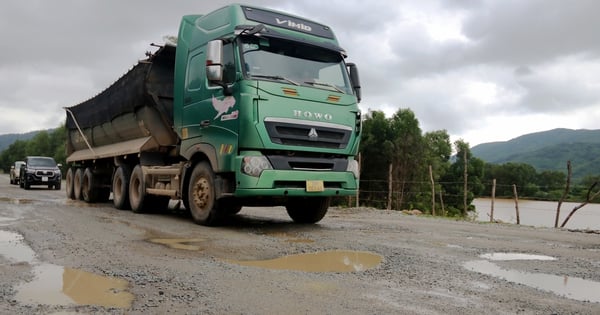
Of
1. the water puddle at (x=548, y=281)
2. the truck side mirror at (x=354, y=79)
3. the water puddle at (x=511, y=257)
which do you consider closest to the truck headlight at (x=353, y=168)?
the truck side mirror at (x=354, y=79)

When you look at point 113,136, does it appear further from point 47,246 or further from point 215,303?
point 215,303

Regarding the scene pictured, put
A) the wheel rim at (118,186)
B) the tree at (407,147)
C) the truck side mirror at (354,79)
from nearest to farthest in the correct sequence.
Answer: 1. the truck side mirror at (354,79)
2. the wheel rim at (118,186)
3. the tree at (407,147)

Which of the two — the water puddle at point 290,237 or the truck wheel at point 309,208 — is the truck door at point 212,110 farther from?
the truck wheel at point 309,208

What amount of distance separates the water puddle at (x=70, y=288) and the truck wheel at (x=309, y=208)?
15.8ft

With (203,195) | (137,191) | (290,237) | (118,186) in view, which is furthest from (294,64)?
(118,186)

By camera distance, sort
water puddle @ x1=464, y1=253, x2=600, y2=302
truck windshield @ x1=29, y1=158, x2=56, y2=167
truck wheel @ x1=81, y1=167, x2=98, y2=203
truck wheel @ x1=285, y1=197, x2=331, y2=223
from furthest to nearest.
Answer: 1. truck windshield @ x1=29, y1=158, x2=56, y2=167
2. truck wheel @ x1=81, y1=167, x2=98, y2=203
3. truck wheel @ x1=285, y1=197, x2=331, y2=223
4. water puddle @ x1=464, y1=253, x2=600, y2=302

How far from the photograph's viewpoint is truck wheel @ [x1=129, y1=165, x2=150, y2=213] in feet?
32.4

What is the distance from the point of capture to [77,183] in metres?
14.6

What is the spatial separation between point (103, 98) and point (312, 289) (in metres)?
10.8

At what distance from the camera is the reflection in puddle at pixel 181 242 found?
5.52m

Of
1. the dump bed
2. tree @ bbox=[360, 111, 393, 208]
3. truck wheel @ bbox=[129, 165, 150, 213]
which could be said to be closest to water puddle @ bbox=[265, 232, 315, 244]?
the dump bed

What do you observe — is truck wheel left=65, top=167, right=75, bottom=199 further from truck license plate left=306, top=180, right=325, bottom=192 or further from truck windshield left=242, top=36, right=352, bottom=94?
truck license plate left=306, top=180, right=325, bottom=192

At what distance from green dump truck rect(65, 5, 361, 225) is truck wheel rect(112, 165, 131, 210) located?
1417 millimetres

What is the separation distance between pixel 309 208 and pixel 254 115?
2746 millimetres
